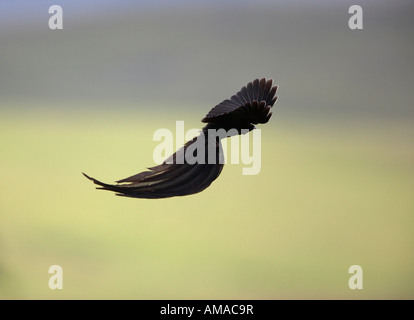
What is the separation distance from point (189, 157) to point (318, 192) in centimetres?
53

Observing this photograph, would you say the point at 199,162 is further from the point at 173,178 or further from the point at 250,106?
the point at 250,106

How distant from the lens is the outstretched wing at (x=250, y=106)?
0.80m

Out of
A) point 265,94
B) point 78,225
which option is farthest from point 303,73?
point 78,225

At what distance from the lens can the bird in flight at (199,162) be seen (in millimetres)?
863

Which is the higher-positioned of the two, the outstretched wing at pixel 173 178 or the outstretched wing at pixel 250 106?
the outstretched wing at pixel 250 106

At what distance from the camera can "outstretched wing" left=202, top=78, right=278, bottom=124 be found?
802 mm

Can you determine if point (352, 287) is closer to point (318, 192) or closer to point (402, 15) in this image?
point (318, 192)

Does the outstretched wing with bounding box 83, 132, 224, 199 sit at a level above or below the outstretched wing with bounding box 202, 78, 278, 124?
below

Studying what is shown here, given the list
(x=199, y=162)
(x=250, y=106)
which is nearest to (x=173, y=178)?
(x=199, y=162)

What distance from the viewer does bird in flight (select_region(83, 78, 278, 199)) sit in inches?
34.0

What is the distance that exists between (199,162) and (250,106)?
0.56 ft

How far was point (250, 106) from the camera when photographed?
0.80m

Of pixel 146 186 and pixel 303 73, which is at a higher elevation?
pixel 303 73

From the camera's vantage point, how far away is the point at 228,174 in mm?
1265
